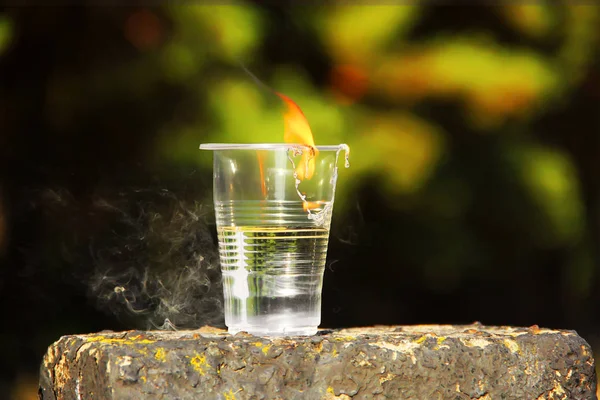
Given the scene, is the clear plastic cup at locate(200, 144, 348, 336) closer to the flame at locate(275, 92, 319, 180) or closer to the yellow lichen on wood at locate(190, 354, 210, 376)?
the flame at locate(275, 92, 319, 180)

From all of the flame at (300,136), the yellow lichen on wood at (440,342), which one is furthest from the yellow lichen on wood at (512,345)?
the flame at (300,136)

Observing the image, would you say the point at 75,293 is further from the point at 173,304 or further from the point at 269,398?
the point at 269,398

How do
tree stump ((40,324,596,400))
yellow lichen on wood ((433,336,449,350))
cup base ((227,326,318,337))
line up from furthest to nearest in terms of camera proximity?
cup base ((227,326,318,337))
yellow lichen on wood ((433,336,449,350))
tree stump ((40,324,596,400))

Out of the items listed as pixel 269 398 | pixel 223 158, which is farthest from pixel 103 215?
pixel 269 398

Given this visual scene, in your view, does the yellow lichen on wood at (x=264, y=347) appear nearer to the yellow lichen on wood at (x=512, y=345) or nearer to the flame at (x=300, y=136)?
the flame at (x=300, y=136)

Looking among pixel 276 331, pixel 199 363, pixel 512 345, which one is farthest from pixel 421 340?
pixel 199 363

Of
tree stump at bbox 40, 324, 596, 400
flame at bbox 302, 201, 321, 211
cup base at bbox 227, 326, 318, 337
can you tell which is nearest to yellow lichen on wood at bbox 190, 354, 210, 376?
tree stump at bbox 40, 324, 596, 400
